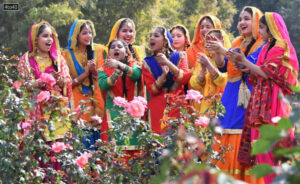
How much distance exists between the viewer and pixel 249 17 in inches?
228

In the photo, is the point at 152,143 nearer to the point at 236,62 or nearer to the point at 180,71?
the point at 236,62

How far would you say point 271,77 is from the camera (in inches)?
196

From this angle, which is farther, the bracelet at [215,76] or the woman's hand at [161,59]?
the woman's hand at [161,59]

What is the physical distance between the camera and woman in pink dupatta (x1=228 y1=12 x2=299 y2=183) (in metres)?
4.96

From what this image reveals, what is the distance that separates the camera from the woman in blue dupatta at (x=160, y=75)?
6402 millimetres

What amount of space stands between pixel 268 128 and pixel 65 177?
275cm

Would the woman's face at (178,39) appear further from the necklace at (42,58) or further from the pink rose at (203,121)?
the pink rose at (203,121)

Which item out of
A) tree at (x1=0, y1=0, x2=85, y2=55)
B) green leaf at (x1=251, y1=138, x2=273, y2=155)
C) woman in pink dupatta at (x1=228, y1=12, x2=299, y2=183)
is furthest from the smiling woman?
tree at (x1=0, y1=0, x2=85, y2=55)

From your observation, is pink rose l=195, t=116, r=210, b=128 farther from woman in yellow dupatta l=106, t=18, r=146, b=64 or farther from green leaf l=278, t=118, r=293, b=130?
woman in yellow dupatta l=106, t=18, r=146, b=64

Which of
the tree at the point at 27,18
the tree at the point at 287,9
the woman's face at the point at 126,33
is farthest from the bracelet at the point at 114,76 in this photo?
the tree at the point at 287,9

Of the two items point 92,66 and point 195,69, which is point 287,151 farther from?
point 92,66

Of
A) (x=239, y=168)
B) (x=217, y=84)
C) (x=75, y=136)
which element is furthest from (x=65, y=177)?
(x=217, y=84)

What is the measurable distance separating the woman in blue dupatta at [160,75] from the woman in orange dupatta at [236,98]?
766 mm

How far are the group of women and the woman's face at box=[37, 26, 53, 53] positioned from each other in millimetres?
11
